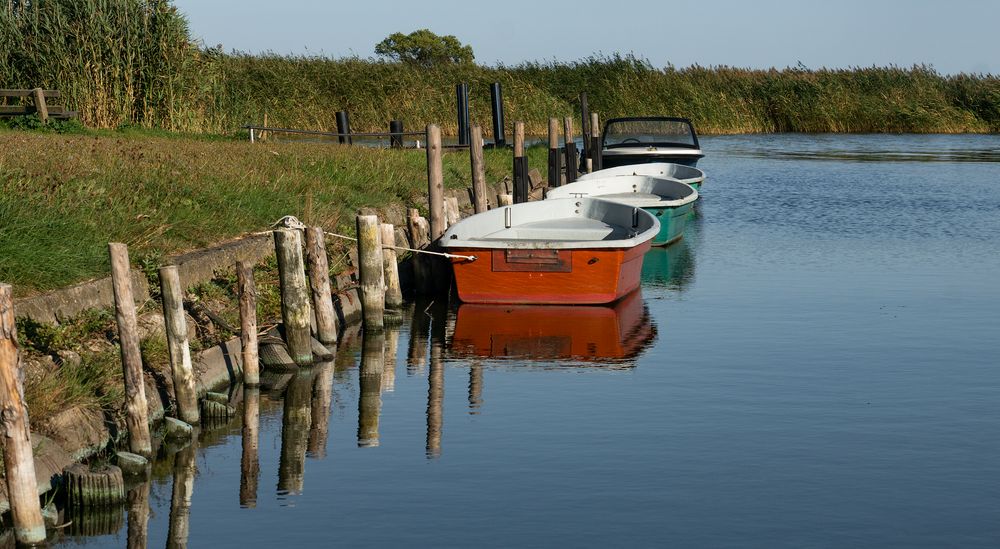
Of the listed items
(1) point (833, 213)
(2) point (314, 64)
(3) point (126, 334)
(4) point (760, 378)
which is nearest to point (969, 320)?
(4) point (760, 378)

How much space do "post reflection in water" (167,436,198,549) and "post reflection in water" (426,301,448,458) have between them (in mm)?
1553

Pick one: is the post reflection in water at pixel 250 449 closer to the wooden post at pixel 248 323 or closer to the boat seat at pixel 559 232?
the wooden post at pixel 248 323

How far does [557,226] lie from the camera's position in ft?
57.5

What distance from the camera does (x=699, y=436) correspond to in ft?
31.0

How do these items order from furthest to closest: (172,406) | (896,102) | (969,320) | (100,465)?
(896,102) < (969,320) < (172,406) < (100,465)

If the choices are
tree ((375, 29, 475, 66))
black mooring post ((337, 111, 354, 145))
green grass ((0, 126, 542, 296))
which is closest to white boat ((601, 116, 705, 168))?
black mooring post ((337, 111, 354, 145))

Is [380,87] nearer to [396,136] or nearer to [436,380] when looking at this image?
[396,136]

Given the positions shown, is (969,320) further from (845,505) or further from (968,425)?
(845,505)

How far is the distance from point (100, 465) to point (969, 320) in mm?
9769

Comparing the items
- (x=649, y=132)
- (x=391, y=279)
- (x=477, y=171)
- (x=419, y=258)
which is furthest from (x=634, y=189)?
(x=391, y=279)

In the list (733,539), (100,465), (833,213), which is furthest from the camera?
(833,213)

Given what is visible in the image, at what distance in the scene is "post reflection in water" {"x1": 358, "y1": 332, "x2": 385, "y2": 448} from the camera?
382 inches

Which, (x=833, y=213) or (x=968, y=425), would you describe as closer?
(x=968, y=425)

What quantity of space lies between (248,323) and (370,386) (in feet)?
4.81
